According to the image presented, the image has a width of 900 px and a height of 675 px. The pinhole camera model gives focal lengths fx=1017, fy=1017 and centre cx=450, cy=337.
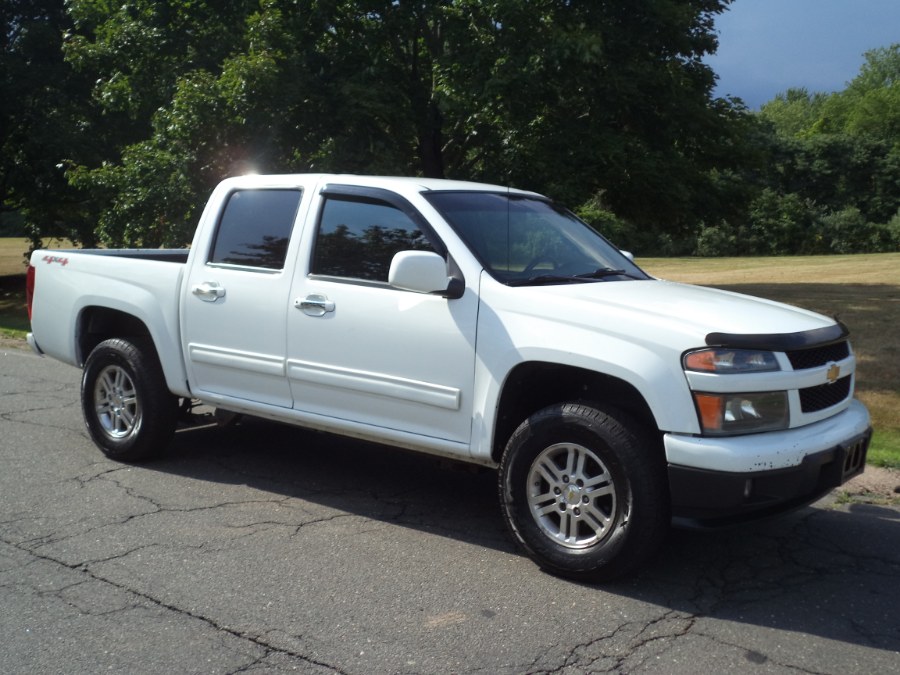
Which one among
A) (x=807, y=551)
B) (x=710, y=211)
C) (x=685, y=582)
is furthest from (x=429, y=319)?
(x=710, y=211)

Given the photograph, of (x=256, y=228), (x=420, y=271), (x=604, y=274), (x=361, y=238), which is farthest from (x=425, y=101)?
(x=420, y=271)

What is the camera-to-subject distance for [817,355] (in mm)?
4777

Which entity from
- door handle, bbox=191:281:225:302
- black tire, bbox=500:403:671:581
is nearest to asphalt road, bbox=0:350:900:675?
black tire, bbox=500:403:671:581

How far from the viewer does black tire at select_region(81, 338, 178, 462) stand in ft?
22.1

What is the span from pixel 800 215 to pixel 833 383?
40068mm

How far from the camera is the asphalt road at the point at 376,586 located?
13.0 feet

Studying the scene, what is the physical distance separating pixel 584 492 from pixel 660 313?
0.91 m

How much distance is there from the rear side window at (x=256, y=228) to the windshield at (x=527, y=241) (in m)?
1.01

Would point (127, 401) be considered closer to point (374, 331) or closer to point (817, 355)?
point (374, 331)

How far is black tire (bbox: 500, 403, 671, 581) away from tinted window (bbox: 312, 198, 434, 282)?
4.32ft

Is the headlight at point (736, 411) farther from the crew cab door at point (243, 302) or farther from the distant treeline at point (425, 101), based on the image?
the distant treeline at point (425, 101)

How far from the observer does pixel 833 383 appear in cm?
491

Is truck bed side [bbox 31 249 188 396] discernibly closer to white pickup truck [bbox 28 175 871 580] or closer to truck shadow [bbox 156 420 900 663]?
white pickup truck [bbox 28 175 871 580]

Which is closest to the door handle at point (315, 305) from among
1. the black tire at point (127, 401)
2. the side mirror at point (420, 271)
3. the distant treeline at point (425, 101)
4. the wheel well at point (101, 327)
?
the side mirror at point (420, 271)
